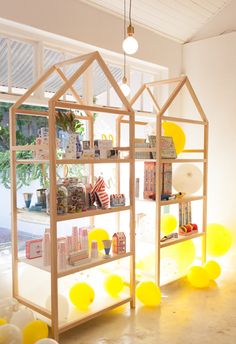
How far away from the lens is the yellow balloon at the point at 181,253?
3477 mm

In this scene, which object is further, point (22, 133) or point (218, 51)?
point (218, 51)

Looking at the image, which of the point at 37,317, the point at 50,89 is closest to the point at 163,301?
the point at 37,317

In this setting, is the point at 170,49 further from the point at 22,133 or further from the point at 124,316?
the point at 124,316

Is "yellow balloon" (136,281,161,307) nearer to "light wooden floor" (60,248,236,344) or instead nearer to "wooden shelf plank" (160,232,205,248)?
"light wooden floor" (60,248,236,344)

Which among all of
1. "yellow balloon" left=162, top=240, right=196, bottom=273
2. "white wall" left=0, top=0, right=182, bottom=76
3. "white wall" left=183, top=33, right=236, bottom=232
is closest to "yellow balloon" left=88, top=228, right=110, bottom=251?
"yellow balloon" left=162, top=240, right=196, bottom=273

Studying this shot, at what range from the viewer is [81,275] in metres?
3.40

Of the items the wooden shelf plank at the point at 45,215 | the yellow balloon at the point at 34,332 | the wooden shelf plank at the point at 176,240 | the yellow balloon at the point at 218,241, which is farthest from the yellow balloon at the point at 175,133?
the yellow balloon at the point at 34,332

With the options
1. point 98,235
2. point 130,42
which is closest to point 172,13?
point 130,42

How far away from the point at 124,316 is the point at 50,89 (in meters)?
2.05

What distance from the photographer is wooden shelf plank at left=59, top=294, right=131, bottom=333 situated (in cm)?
243

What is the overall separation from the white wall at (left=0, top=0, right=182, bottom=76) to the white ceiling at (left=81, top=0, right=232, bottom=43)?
78mm

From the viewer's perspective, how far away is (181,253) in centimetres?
348

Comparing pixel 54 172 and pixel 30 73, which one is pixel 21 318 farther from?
pixel 30 73

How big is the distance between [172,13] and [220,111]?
3.83ft
